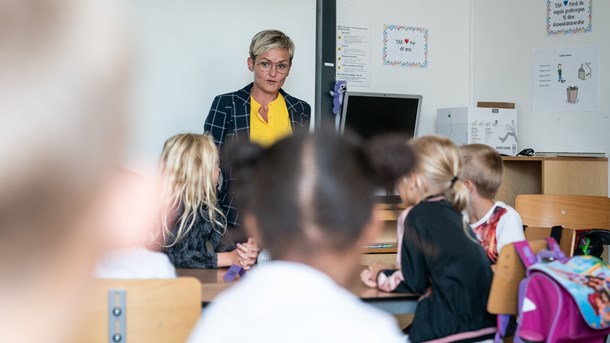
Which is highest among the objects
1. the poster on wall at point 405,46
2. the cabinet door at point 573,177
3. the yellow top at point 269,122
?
the poster on wall at point 405,46

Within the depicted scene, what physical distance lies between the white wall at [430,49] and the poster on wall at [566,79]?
568 millimetres

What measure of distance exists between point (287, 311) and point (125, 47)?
491 mm

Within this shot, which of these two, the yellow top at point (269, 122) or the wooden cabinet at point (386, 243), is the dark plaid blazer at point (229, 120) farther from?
the wooden cabinet at point (386, 243)

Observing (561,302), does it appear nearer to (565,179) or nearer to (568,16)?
(565,179)

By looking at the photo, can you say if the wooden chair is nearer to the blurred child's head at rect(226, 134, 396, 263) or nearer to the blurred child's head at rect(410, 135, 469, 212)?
the blurred child's head at rect(410, 135, 469, 212)

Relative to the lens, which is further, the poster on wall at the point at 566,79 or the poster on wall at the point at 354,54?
the poster on wall at the point at 354,54

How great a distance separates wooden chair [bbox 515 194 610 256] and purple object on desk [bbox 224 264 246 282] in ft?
5.46

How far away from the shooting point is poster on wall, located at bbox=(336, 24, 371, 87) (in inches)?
192

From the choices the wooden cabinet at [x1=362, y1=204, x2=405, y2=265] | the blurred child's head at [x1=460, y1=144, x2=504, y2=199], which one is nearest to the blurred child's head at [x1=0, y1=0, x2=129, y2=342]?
the blurred child's head at [x1=460, y1=144, x2=504, y2=199]

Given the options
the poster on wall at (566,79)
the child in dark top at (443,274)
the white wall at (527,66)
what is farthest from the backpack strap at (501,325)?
the poster on wall at (566,79)

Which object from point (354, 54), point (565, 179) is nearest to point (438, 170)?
point (565, 179)

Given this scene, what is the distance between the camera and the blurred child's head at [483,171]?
3.09 meters

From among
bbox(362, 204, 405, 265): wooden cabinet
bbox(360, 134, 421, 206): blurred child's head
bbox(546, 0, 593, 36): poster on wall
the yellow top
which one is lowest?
bbox(362, 204, 405, 265): wooden cabinet

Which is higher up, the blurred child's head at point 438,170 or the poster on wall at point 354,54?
the poster on wall at point 354,54
